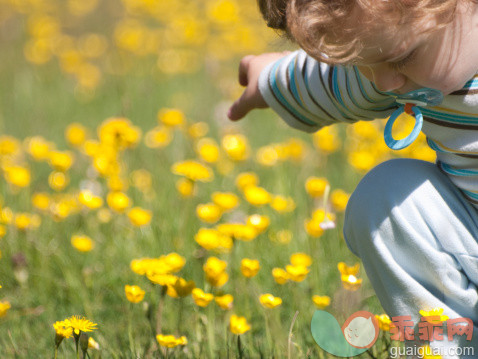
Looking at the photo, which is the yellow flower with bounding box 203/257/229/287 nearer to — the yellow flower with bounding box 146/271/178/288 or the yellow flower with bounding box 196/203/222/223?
the yellow flower with bounding box 146/271/178/288

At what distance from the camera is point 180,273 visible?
1810 mm

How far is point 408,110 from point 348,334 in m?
0.44

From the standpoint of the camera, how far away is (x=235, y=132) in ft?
9.53

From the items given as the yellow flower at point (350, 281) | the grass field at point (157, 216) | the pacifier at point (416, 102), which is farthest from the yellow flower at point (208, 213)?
the pacifier at point (416, 102)

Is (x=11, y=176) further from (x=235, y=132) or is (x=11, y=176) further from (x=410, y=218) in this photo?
(x=410, y=218)

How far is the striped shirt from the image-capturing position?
49.3 inches

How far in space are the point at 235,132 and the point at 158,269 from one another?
63.9 inches

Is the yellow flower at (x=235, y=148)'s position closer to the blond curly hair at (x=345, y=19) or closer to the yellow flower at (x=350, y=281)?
the yellow flower at (x=350, y=281)

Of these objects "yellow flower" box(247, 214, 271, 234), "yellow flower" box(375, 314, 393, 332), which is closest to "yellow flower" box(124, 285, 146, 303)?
"yellow flower" box(247, 214, 271, 234)

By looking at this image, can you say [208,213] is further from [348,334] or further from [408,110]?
[408,110]

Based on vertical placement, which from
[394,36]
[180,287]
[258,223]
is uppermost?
[394,36]

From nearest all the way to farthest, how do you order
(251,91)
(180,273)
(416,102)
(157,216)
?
1. (416,102)
2. (251,91)
3. (180,273)
4. (157,216)

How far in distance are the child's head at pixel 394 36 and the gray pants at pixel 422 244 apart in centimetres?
22

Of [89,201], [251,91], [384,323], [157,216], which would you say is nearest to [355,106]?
[251,91]
